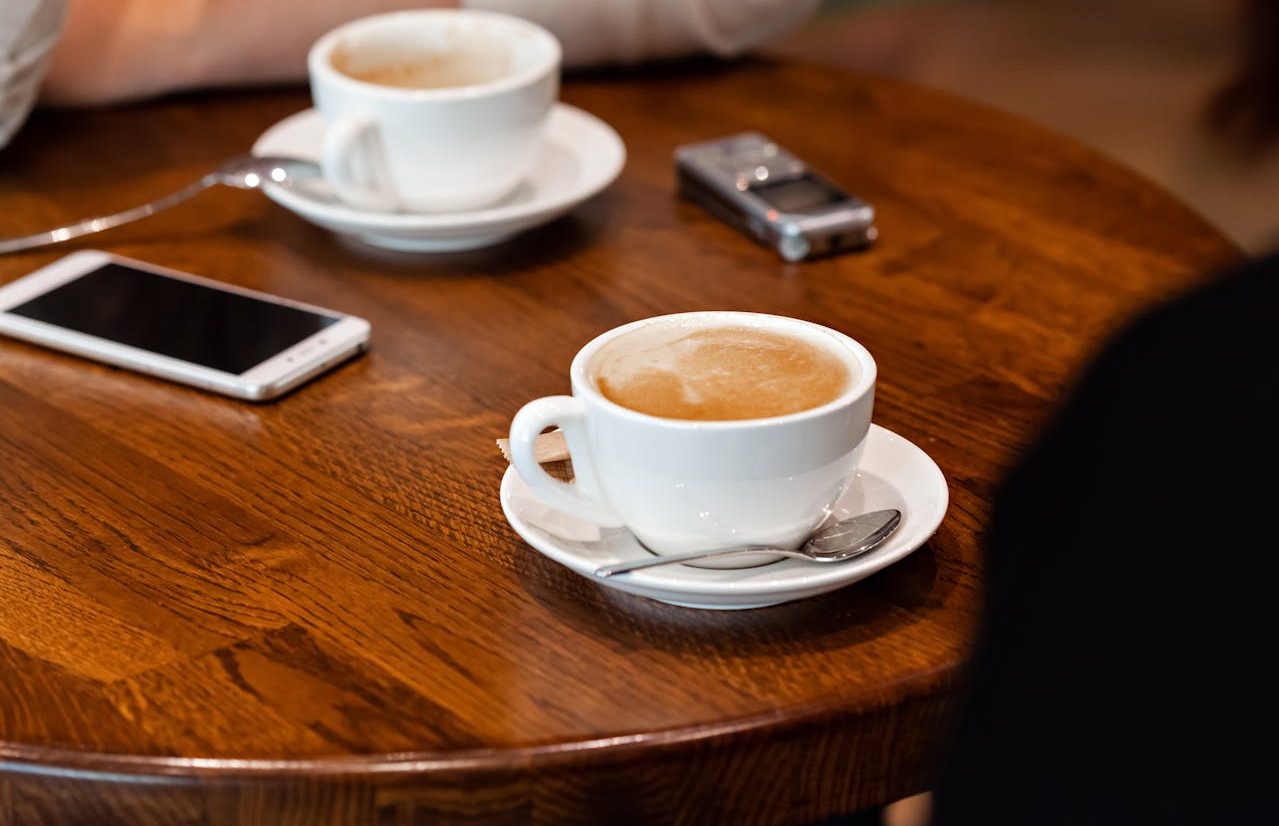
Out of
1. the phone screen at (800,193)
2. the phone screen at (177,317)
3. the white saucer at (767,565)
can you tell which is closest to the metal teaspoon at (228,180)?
the phone screen at (177,317)

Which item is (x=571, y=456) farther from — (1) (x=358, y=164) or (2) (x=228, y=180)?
(2) (x=228, y=180)

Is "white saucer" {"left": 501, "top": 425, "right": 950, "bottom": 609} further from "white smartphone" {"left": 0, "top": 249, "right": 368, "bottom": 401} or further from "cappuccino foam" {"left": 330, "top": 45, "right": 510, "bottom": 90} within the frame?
"cappuccino foam" {"left": 330, "top": 45, "right": 510, "bottom": 90}

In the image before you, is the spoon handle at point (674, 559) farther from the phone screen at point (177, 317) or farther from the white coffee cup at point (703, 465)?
the phone screen at point (177, 317)

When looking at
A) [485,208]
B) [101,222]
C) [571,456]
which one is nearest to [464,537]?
[571,456]

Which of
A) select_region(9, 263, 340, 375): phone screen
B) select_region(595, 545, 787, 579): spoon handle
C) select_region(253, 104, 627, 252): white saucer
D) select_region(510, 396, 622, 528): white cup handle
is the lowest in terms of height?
select_region(9, 263, 340, 375): phone screen

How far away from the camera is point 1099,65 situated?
379 centimetres

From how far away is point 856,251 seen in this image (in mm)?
1039

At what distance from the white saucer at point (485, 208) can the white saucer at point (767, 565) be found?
1.14ft

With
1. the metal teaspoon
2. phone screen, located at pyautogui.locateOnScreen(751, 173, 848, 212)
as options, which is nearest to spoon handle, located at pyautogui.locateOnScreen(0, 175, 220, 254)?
the metal teaspoon

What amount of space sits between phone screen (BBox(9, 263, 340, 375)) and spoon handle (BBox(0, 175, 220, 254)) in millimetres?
107

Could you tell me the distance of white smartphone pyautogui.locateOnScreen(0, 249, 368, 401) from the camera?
85 centimetres

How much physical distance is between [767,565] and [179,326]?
44cm

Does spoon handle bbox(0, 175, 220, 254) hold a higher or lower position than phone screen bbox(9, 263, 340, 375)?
lower

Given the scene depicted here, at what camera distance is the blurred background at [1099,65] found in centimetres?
310
